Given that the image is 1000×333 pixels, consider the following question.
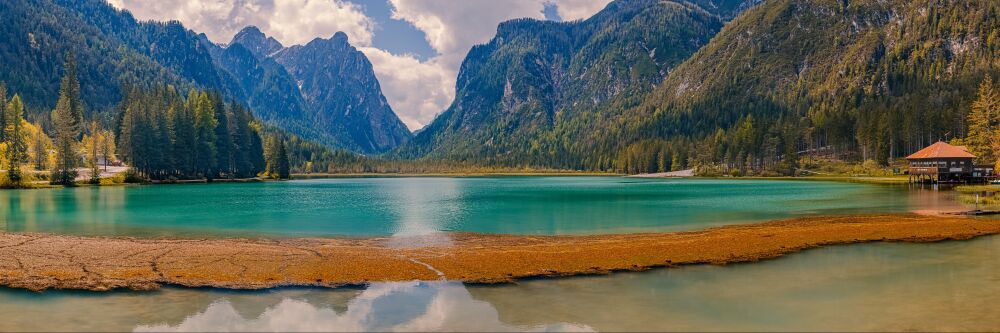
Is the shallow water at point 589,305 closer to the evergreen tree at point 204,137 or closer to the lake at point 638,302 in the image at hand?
the lake at point 638,302

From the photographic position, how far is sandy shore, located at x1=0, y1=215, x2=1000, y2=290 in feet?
85.3

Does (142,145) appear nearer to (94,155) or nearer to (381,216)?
(94,155)

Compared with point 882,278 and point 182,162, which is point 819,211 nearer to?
point 882,278

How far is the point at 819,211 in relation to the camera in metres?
61.0

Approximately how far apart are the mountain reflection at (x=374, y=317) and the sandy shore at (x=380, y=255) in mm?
3192

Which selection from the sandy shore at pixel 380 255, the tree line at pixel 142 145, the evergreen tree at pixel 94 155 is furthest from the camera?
the evergreen tree at pixel 94 155

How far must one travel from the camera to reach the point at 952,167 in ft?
350

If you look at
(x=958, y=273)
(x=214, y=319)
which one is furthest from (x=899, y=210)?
(x=214, y=319)

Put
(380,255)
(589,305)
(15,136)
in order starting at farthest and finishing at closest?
(15,136), (380,255), (589,305)

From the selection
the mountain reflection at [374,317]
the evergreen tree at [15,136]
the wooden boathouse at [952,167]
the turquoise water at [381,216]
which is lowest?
the mountain reflection at [374,317]

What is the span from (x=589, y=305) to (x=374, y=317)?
781 cm

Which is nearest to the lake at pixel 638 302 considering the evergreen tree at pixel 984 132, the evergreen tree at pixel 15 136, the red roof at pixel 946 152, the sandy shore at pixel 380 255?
the sandy shore at pixel 380 255

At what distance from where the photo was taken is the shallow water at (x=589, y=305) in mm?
18984

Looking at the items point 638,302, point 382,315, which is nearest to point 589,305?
point 638,302
